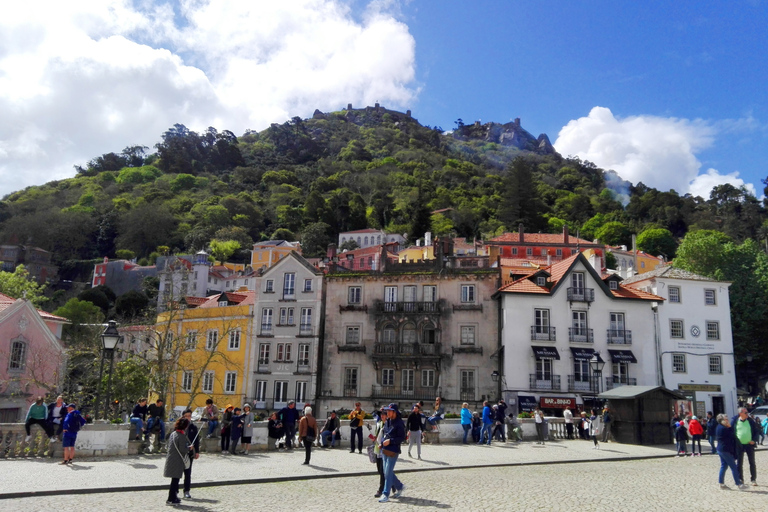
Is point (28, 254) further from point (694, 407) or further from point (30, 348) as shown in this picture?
point (694, 407)

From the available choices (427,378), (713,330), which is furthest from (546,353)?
(713,330)

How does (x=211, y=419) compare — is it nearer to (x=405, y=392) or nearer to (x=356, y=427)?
(x=356, y=427)

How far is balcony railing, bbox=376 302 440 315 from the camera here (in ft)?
136

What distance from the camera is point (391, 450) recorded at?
11656mm

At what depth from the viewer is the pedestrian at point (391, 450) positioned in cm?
1155

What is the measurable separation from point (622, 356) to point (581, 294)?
4.42m

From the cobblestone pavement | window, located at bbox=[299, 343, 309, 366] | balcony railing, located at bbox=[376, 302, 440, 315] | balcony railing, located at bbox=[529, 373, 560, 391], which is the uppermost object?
balcony railing, located at bbox=[376, 302, 440, 315]

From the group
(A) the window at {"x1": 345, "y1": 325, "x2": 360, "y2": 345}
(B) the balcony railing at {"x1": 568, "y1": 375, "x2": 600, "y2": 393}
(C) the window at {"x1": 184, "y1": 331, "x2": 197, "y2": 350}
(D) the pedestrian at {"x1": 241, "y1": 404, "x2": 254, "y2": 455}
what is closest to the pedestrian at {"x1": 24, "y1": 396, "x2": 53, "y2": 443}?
(D) the pedestrian at {"x1": 241, "y1": 404, "x2": 254, "y2": 455}

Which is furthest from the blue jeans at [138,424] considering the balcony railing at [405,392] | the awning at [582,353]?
the awning at [582,353]

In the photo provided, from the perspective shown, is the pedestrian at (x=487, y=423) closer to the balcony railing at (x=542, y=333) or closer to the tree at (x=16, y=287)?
the balcony railing at (x=542, y=333)

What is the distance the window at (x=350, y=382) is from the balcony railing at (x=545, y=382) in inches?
450

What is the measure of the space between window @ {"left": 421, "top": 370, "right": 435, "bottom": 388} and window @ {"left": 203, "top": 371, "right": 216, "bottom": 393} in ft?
49.3

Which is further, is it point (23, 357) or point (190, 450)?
point (23, 357)

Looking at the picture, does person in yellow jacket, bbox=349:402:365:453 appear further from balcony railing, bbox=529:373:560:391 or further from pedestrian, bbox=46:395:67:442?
balcony railing, bbox=529:373:560:391
